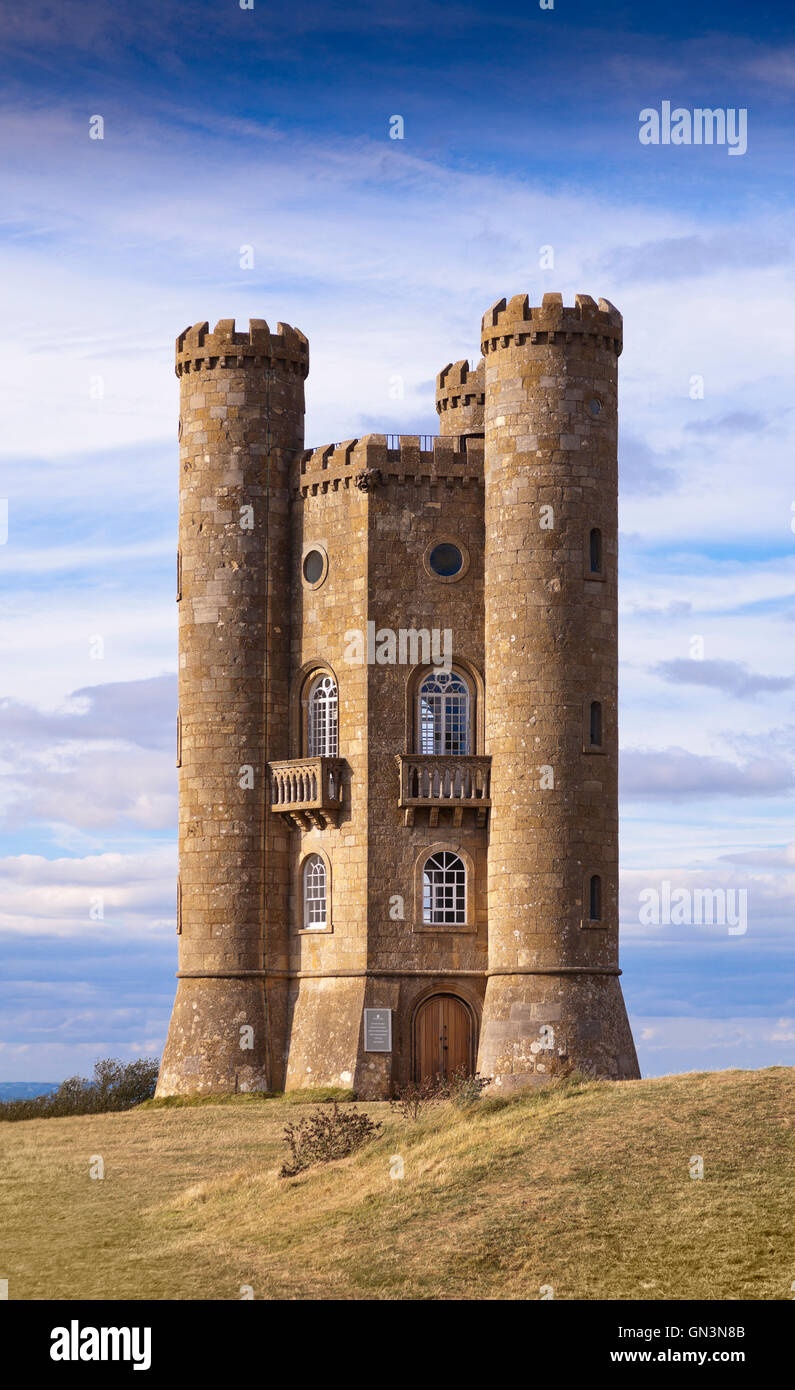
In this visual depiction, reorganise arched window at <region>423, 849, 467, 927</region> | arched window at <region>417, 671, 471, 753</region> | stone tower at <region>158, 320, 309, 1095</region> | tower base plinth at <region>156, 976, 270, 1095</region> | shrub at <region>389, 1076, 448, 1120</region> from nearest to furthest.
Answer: shrub at <region>389, 1076, 448, 1120</region>
arched window at <region>423, 849, 467, 927</region>
arched window at <region>417, 671, 471, 753</region>
tower base plinth at <region>156, 976, 270, 1095</region>
stone tower at <region>158, 320, 309, 1095</region>

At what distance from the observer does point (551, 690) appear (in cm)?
4612

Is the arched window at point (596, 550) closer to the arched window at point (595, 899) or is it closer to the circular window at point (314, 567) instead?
the circular window at point (314, 567)

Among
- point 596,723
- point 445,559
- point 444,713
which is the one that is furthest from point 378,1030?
point 445,559

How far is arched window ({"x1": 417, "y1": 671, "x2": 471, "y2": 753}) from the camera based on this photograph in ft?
158

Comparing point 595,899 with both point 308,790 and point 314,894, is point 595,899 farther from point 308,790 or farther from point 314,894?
point 308,790

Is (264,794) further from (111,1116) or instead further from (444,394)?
(444,394)

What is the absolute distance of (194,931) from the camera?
162 ft

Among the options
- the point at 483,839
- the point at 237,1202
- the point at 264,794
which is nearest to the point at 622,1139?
the point at 237,1202

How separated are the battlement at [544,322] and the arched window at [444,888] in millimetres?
12377

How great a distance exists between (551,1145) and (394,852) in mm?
18098

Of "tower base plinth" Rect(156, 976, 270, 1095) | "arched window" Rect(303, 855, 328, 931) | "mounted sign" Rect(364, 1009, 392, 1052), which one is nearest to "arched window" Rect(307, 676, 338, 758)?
"arched window" Rect(303, 855, 328, 931)

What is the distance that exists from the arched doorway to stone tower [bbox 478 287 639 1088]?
4.74 ft

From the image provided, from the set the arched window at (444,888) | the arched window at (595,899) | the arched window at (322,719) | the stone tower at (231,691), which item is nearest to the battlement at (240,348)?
the stone tower at (231,691)

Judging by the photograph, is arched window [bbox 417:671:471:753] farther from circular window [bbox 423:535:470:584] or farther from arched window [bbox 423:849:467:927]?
arched window [bbox 423:849:467:927]
